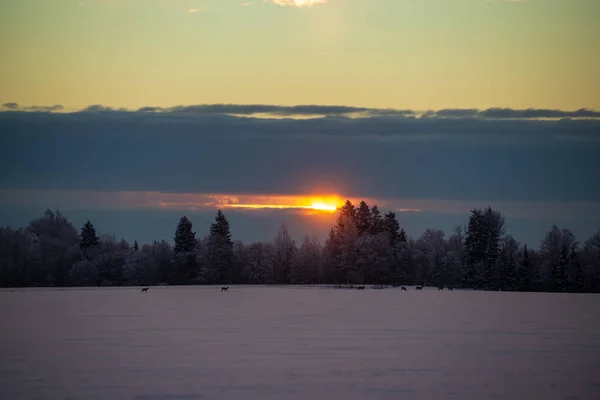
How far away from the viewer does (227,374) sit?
2194cm

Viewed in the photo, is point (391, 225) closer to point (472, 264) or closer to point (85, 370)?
point (472, 264)

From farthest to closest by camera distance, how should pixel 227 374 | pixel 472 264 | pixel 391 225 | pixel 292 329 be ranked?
1. pixel 391 225
2. pixel 472 264
3. pixel 292 329
4. pixel 227 374

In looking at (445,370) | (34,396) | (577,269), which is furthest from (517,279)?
(34,396)

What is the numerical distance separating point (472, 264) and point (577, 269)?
14.1m

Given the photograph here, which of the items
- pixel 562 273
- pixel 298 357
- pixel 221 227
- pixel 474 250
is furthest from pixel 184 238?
pixel 298 357

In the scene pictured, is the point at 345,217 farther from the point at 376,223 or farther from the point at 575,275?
the point at 575,275

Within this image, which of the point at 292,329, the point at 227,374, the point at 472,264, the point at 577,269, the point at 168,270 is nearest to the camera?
the point at 227,374

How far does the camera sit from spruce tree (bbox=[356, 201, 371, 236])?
120550 mm

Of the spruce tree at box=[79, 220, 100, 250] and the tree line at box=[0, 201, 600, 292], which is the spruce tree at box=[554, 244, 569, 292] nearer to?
the tree line at box=[0, 201, 600, 292]

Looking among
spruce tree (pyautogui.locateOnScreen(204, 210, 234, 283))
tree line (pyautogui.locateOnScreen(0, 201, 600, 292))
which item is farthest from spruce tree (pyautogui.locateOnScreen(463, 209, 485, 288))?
spruce tree (pyautogui.locateOnScreen(204, 210, 234, 283))

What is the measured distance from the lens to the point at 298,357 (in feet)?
82.5

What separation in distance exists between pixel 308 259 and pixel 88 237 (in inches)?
1236

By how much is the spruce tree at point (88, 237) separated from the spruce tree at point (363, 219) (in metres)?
37.6

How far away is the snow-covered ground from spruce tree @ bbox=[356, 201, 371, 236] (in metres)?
77.6
